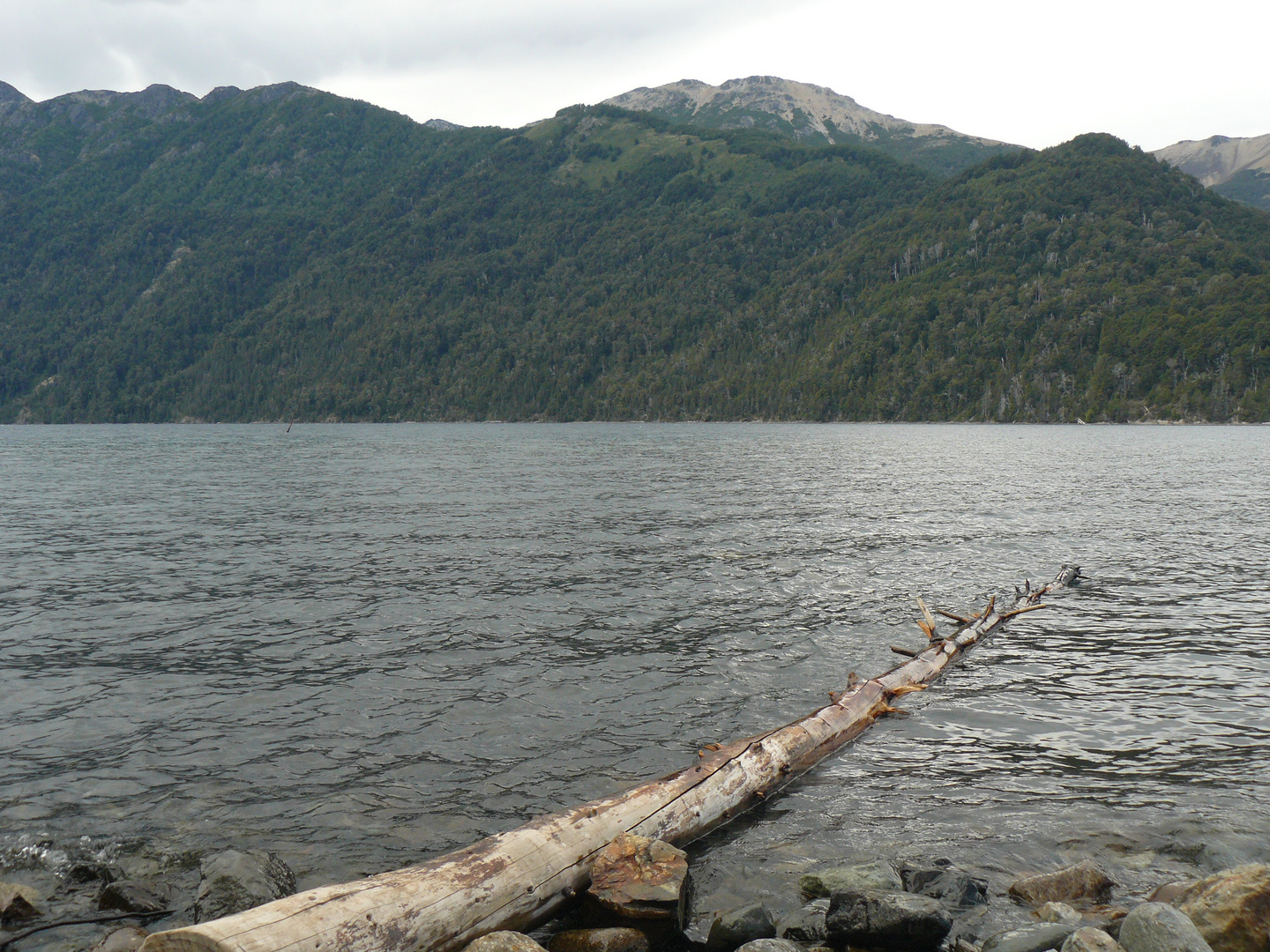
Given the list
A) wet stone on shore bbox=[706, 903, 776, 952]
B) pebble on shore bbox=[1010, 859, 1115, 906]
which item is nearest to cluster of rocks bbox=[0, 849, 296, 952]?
wet stone on shore bbox=[706, 903, 776, 952]

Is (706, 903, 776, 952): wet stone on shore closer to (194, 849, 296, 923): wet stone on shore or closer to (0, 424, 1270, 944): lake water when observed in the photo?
(0, 424, 1270, 944): lake water

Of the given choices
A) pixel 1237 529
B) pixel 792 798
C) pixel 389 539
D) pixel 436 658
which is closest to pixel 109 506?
pixel 389 539

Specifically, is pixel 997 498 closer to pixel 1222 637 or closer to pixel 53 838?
pixel 1222 637

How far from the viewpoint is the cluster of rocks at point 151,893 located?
816 centimetres

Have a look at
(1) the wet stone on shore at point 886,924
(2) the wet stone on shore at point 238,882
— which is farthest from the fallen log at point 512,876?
(1) the wet stone on shore at point 886,924

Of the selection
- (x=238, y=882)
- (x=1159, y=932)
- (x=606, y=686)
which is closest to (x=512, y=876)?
(x=238, y=882)

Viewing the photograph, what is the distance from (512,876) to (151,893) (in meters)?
Answer: 4.27

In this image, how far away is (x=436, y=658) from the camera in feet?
57.2

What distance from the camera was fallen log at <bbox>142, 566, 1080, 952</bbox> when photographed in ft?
20.0

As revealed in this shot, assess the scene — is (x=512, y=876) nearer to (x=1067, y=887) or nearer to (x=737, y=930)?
(x=737, y=930)

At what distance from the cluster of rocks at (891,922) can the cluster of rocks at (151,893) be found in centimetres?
305

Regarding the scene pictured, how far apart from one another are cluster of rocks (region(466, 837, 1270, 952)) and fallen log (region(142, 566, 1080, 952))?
358 mm

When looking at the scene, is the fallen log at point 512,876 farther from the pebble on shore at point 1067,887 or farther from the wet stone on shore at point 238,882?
the pebble on shore at point 1067,887

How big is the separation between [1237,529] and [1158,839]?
34001 mm
